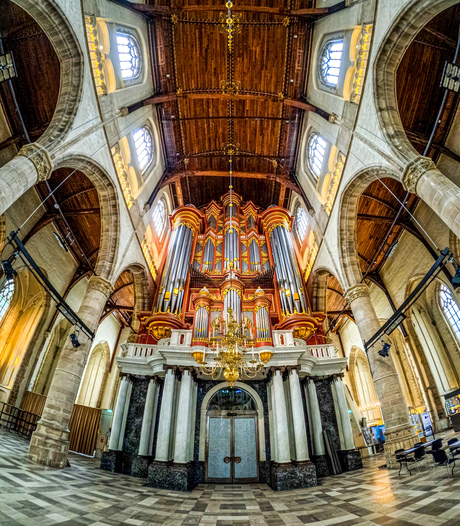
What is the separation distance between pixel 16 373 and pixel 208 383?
891 centimetres

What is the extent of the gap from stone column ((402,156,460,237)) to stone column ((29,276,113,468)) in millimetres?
9712

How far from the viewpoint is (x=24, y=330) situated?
13.4m

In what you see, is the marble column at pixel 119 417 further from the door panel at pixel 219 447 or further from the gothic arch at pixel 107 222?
the gothic arch at pixel 107 222

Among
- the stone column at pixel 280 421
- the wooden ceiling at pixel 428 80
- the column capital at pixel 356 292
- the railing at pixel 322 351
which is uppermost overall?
the wooden ceiling at pixel 428 80

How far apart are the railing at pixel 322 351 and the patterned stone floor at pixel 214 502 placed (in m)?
4.21

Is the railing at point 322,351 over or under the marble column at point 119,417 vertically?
over

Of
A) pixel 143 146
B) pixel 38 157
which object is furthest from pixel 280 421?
pixel 143 146

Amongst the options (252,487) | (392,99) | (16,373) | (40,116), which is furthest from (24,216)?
(392,99)

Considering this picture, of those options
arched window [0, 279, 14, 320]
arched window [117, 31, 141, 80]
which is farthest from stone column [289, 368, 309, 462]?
arched window [117, 31, 141, 80]

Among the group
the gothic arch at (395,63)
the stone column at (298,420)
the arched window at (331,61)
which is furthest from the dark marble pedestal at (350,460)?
the arched window at (331,61)

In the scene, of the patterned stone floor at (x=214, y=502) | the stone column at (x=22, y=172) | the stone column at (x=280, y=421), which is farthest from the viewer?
the stone column at (x=280, y=421)

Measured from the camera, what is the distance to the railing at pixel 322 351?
35.3 feet

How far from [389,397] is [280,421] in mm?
3080

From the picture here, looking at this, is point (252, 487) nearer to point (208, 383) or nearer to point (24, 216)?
point (208, 383)
